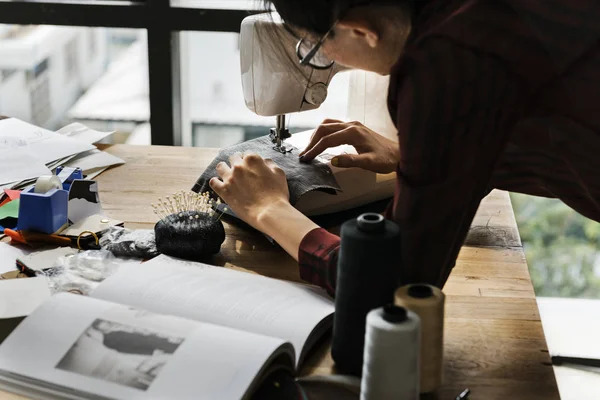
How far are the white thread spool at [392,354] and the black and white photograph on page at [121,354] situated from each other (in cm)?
26

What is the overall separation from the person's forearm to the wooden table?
0.05 meters

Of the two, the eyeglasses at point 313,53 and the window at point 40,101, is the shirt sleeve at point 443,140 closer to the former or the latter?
the eyeglasses at point 313,53

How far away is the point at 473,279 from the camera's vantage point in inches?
54.4

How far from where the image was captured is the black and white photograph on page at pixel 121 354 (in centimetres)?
101

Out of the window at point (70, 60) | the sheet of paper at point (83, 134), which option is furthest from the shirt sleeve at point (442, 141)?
the window at point (70, 60)

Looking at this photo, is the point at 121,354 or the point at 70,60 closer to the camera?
the point at 121,354

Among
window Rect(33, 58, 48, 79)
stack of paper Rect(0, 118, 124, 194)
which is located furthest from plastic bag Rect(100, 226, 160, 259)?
window Rect(33, 58, 48, 79)

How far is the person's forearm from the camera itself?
4.44 ft

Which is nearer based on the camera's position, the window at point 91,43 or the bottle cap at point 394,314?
the bottle cap at point 394,314

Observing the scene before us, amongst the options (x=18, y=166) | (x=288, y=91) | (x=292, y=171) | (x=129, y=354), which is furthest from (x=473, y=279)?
(x=18, y=166)

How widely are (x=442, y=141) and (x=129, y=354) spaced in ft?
1.60

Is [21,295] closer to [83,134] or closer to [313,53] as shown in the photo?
[313,53]

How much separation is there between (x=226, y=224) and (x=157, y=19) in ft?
3.28

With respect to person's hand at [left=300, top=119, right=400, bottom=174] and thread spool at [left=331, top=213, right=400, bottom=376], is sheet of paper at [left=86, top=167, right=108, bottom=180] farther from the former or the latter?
thread spool at [left=331, top=213, right=400, bottom=376]
